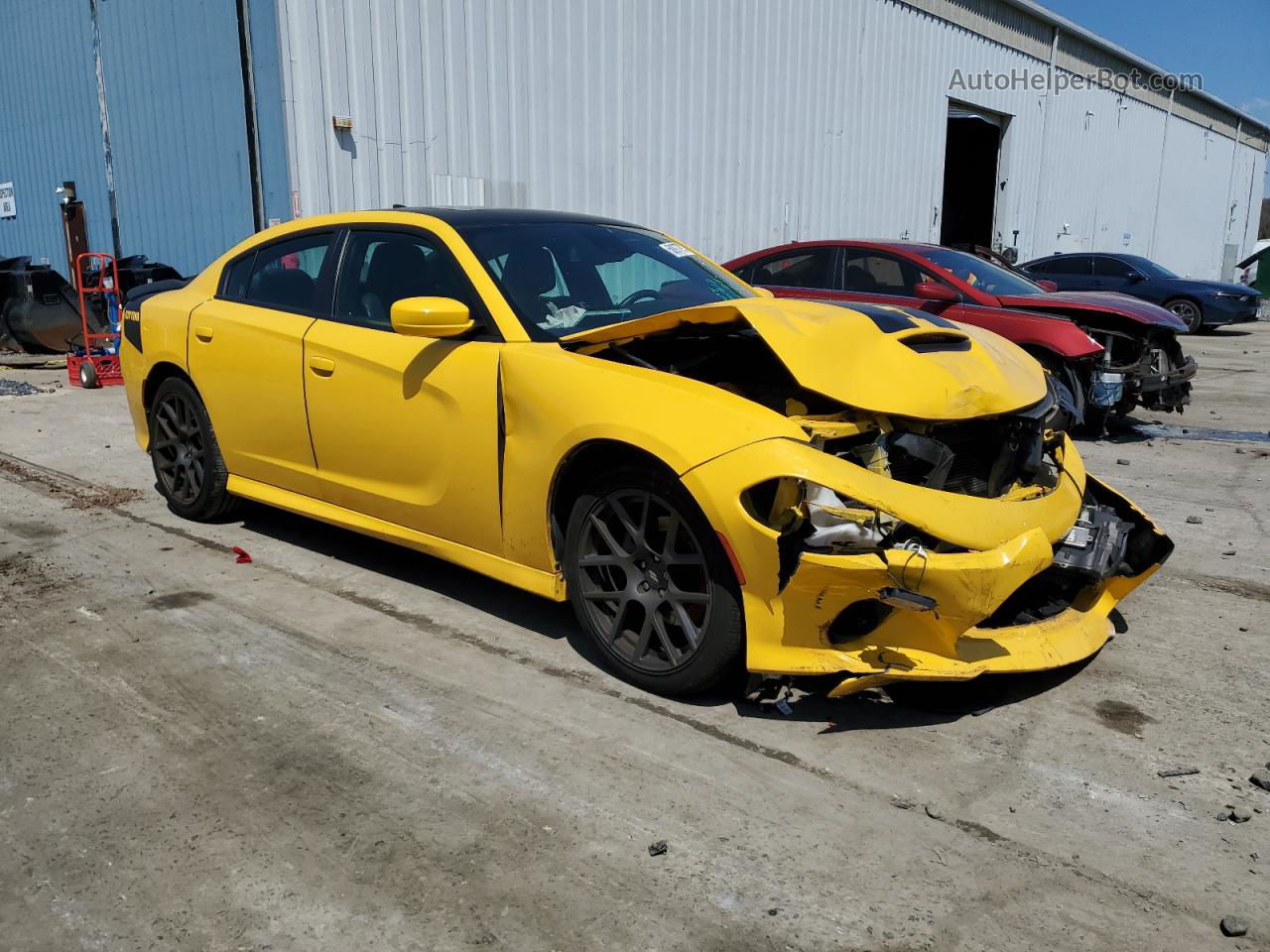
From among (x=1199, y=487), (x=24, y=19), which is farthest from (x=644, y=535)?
(x=24, y=19)

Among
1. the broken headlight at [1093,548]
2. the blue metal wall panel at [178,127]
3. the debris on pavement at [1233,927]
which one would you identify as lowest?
the debris on pavement at [1233,927]

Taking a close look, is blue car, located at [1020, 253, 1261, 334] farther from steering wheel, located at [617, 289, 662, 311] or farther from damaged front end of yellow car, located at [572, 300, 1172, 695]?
damaged front end of yellow car, located at [572, 300, 1172, 695]

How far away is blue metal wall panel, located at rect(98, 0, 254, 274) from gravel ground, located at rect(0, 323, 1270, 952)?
7.86 m

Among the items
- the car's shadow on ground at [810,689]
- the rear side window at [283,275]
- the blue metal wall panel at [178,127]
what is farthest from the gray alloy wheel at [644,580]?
the blue metal wall panel at [178,127]

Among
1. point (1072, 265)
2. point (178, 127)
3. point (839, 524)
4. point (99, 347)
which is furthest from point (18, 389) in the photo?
point (1072, 265)

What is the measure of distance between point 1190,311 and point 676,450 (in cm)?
1799

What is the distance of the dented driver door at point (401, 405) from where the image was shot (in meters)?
3.75

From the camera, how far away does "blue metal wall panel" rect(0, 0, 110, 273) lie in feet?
44.7

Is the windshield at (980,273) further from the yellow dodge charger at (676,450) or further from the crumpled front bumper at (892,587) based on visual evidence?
the crumpled front bumper at (892,587)

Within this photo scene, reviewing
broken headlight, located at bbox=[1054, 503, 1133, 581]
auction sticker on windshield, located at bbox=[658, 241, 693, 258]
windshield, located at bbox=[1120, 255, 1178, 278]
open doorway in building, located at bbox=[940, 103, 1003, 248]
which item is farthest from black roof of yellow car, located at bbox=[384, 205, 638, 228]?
open doorway in building, located at bbox=[940, 103, 1003, 248]

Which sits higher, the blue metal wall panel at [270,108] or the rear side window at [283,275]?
the blue metal wall panel at [270,108]

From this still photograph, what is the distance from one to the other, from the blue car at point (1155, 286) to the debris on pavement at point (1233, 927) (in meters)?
17.0

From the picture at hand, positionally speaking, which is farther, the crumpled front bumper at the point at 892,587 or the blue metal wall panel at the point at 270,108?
the blue metal wall panel at the point at 270,108

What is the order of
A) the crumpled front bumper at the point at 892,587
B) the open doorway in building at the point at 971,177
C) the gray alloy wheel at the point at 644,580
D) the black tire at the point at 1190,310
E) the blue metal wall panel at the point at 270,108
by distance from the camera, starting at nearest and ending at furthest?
the crumpled front bumper at the point at 892,587
the gray alloy wheel at the point at 644,580
the blue metal wall panel at the point at 270,108
the black tire at the point at 1190,310
the open doorway in building at the point at 971,177
